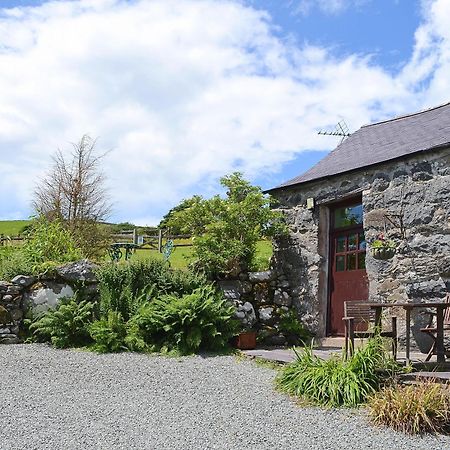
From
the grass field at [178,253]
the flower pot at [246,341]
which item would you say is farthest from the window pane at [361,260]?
the flower pot at [246,341]

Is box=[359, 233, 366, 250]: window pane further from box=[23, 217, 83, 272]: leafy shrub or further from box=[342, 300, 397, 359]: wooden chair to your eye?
box=[23, 217, 83, 272]: leafy shrub

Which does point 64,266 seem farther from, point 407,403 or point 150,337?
point 407,403

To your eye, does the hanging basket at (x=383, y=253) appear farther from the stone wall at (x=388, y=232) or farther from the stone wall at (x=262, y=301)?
the stone wall at (x=262, y=301)

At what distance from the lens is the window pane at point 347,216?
9656mm

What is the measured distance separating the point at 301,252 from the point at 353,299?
129 cm

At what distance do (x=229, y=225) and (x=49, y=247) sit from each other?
12.1 ft

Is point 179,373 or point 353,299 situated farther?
point 353,299

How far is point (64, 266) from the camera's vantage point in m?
9.44

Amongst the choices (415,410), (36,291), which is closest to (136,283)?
(36,291)

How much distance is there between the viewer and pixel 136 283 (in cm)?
938

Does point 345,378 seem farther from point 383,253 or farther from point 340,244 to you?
point 340,244

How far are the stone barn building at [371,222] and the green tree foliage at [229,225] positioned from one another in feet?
2.31

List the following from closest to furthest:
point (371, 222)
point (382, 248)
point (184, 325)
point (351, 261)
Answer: point (184, 325)
point (382, 248)
point (371, 222)
point (351, 261)

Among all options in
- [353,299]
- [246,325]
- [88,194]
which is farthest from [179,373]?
[88,194]
